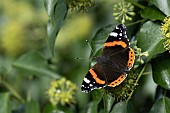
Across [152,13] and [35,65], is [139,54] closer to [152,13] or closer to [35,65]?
[152,13]

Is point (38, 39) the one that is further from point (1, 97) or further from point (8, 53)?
point (1, 97)

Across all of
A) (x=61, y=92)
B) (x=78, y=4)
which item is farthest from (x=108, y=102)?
(x=61, y=92)

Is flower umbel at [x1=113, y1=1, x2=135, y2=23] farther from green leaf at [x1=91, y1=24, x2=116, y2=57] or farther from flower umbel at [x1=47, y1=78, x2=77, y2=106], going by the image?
flower umbel at [x1=47, y1=78, x2=77, y2=106]

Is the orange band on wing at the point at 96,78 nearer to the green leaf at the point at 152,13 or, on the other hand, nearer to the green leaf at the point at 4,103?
the green leaf at the point at 152,13

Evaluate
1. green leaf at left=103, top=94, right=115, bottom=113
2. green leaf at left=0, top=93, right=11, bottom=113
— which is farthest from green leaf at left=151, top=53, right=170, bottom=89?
green leaf at left=0, top=93, right=11, bottom=113

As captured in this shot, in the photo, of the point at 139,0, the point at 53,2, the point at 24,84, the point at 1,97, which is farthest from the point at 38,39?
the point at 53,2

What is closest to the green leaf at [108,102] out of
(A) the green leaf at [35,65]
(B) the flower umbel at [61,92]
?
(B) the flower umbel at [61,92]
